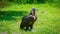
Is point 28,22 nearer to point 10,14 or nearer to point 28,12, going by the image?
point 28,12

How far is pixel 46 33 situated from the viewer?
7.57 ft

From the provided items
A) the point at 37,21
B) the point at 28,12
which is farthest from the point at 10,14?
the point at 37,21

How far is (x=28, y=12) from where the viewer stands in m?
2.43

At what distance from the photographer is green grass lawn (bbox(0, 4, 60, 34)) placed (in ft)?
7.70

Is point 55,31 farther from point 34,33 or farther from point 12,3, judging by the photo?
point 12,3

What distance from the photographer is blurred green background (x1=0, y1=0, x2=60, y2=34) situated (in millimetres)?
2350

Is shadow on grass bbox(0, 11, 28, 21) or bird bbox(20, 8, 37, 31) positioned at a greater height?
shadow on grass bbox(0, 11, 28, 21)

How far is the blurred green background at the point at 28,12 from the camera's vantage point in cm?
235

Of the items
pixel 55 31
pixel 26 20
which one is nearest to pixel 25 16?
pixel 26 20

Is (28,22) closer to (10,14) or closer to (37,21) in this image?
(37,21)

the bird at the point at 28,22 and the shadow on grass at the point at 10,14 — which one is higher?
the shadow on grass at the point at 10,14

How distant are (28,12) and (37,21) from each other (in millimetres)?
153

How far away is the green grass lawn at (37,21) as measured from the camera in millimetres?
2346

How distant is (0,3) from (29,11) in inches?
14.6
